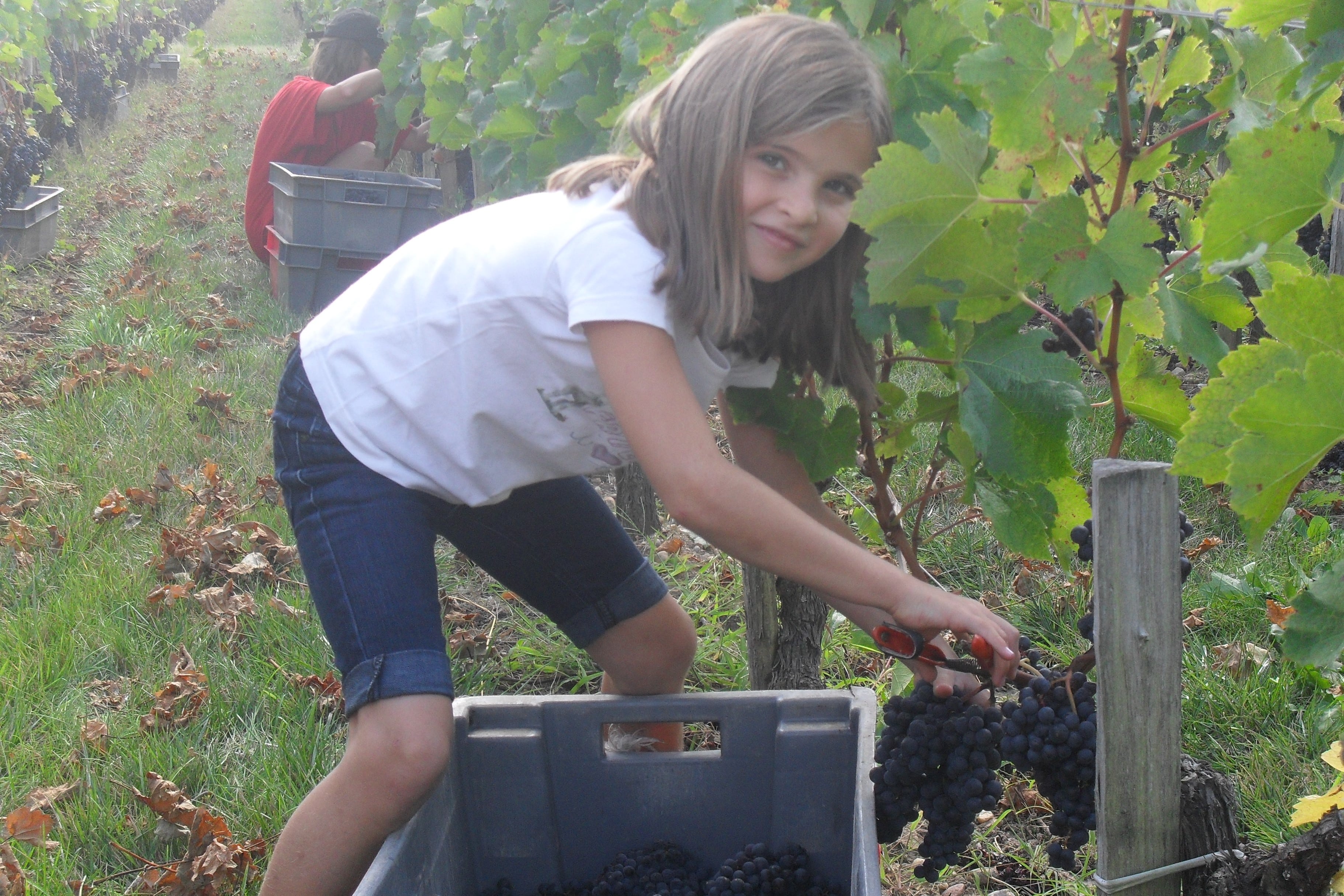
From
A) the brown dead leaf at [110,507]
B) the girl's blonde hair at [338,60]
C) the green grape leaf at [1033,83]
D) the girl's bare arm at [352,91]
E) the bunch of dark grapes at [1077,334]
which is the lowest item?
the brown dead leaf at [110,507]

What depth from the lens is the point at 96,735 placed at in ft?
8.35

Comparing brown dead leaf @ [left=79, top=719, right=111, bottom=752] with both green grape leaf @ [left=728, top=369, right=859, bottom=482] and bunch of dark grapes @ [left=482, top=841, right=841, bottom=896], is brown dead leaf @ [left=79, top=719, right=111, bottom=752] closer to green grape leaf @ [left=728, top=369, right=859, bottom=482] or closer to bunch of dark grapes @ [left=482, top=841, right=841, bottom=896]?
bunch of dark grapes @ [left=482, top=841, right=841, bottom=896]

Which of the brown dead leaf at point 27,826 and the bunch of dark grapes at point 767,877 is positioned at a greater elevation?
the bunch of dark grapes at point 767,877

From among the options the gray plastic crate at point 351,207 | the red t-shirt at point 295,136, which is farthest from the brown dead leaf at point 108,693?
the red t-shirt at point 295,136

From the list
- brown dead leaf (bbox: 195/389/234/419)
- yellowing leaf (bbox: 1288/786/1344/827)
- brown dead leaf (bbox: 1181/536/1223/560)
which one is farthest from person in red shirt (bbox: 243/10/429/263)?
yellowing leaf (bbox: 1288/786/1344/827)

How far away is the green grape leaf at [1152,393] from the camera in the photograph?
1478 millimetres

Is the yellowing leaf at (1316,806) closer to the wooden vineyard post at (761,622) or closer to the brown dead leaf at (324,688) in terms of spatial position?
the wooden vineyard post at (761,622)

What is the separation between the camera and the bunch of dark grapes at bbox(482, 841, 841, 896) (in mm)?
1811

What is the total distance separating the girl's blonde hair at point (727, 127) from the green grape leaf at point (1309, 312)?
74 centimetres

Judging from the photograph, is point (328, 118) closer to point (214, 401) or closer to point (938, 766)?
point (214, 401)

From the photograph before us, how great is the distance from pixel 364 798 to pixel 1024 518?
40.7 inches

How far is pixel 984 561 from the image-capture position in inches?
128

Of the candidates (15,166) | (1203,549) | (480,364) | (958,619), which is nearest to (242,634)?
(480,364)

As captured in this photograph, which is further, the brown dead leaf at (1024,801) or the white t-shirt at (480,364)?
the brown dead leaf at (1024,801)
